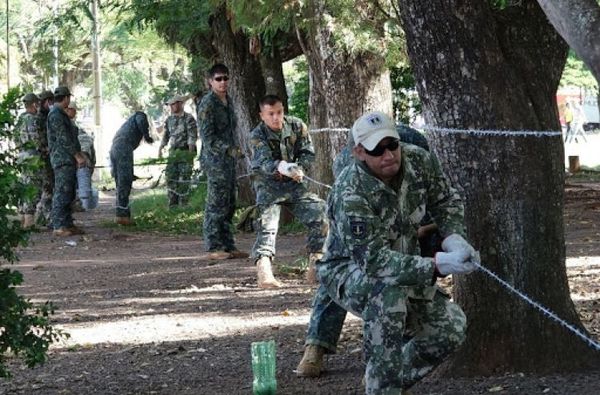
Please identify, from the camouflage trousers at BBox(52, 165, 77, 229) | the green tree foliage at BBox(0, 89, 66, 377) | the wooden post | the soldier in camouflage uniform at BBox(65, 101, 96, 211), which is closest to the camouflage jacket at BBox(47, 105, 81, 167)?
the camouflage trousers at BBox(52, 165, 77, 229)

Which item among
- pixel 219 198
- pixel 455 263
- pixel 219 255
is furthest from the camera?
pixel 219 255

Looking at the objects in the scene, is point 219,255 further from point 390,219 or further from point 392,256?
point 392,256

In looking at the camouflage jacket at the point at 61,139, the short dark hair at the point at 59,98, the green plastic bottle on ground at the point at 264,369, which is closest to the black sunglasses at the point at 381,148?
the green plastic bottle on ground at the point at 264,369

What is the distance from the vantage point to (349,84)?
1071 cm

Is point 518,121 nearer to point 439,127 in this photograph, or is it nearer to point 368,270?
point 439,127

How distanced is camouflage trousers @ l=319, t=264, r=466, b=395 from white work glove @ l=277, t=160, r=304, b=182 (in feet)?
13.2

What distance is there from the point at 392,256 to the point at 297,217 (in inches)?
199

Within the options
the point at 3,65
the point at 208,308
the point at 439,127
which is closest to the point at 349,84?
the point at 208,308

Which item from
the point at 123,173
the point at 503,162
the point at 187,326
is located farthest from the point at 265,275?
the point at 123,173

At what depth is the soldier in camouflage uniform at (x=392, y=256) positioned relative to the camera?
200 inches

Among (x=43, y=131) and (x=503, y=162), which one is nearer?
(x=503, y=162)

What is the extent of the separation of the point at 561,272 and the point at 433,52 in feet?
4.53

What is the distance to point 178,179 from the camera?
74.3 ft

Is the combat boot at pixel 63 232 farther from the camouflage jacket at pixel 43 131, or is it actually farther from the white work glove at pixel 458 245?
the white work glove at pixel 458 245
